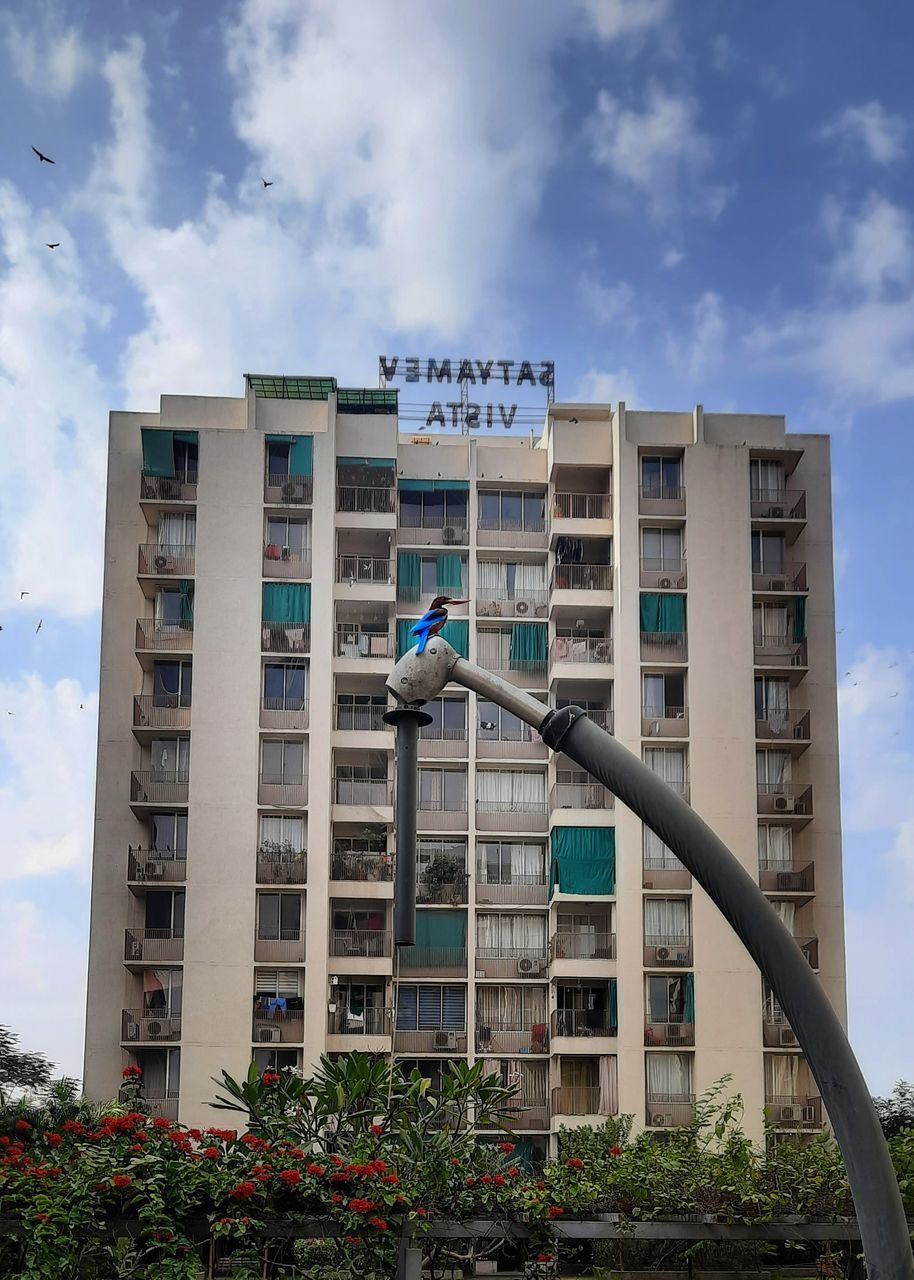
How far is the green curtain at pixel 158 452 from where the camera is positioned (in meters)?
46.5

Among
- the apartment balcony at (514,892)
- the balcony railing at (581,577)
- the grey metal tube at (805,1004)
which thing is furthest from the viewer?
the balcony railing at (581,577)

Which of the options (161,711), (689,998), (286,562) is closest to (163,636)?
(161,711)

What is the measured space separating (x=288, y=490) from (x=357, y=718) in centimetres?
666

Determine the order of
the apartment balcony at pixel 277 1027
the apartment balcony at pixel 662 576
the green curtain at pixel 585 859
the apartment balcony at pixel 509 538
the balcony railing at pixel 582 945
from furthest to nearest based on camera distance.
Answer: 1. the apartment balcony at pixel 509 538
2. the apartment balcony at pixel 662 576
3. the green curtain at pixel 585 859
4. the balcony railing at pixel 582 945
5. the apartment balcony at pixel 277 1027

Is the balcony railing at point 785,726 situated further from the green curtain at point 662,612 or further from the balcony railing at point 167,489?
the balcony railing at point 167,489

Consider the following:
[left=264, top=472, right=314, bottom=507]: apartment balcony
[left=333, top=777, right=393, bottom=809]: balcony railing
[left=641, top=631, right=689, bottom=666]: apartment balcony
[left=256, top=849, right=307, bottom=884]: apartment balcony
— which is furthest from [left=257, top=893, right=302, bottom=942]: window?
[left=641, top=631, right=689, bottom=666]: apartment balcony

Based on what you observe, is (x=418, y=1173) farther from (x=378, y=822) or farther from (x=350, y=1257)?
(x=378, y=822)

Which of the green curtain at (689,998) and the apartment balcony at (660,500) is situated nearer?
the green curtain at (689,998)

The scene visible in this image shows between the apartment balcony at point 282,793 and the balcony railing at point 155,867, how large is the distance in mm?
2592

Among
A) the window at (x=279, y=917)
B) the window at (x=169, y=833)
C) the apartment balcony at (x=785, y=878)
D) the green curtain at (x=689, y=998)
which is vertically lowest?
the green curtain at (x=689, y=998)

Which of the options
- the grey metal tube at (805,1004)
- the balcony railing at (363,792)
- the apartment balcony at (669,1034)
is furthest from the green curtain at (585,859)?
the grey metal tube at (805,1004)

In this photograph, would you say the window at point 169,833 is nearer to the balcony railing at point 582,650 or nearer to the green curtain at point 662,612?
the balcony railing at point 582,650

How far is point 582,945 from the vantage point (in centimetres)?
4481

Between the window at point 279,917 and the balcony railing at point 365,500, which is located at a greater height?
the balcony railing at point 365,500
